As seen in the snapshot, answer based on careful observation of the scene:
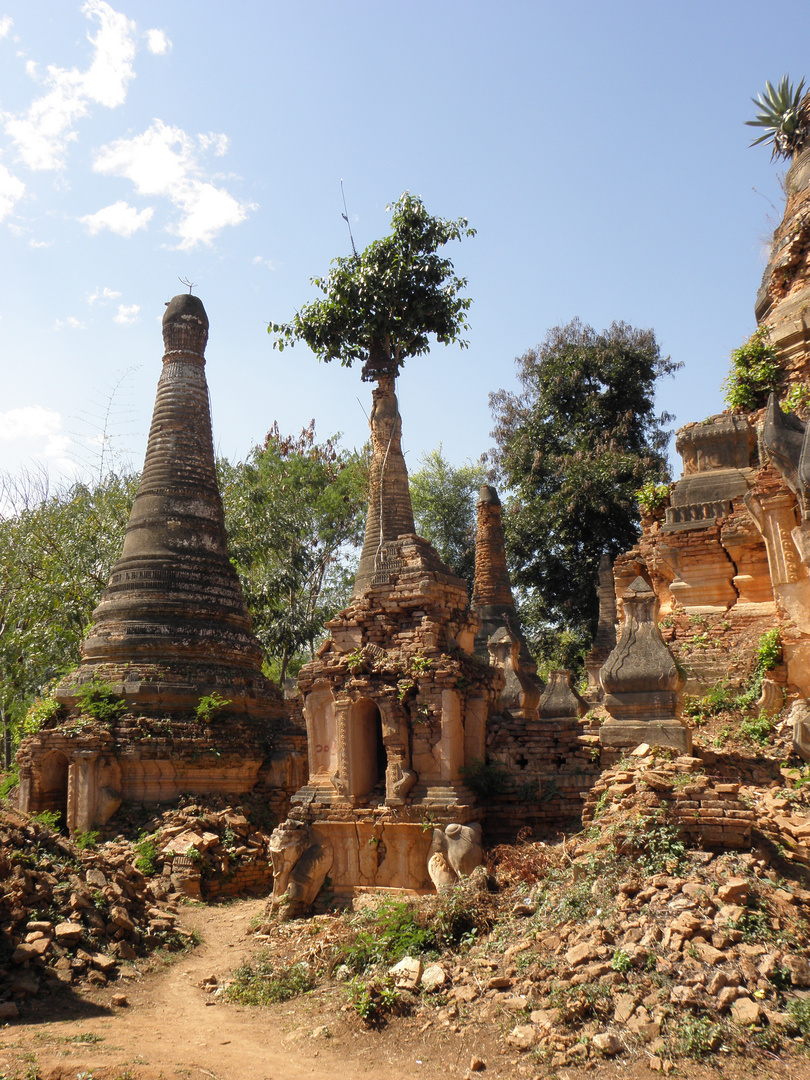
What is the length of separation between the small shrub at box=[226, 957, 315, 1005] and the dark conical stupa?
21.9 ft

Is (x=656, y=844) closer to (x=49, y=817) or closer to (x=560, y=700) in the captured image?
(x=560, y=700)

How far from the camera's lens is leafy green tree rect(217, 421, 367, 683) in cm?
2495

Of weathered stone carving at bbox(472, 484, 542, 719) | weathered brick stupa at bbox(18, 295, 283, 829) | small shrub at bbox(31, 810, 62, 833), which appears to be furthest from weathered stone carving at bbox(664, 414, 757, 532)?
small shrub at bbox(31, 810, 62, 833)

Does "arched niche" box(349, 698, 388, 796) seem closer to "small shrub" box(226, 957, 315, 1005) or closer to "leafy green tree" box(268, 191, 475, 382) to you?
"small shrub" box(226, 957, 315, 1005)

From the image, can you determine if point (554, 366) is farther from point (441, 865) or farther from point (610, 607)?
point (441, 865)

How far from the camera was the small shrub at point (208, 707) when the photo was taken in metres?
13.3

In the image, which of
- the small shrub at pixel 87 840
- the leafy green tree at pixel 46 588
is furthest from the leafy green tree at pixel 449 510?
the small shrub at pixel 87 840

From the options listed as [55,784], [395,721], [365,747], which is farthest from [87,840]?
[395,721]

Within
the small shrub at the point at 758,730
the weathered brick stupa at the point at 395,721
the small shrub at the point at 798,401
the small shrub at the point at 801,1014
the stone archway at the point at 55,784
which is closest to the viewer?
the small shrub at the point at 801,1014

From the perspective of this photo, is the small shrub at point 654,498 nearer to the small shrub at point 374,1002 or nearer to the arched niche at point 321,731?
the arched niche at point 321,731

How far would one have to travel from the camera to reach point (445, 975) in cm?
621

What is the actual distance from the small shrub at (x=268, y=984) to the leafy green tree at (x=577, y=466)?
20057 millimetres

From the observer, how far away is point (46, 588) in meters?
20.5

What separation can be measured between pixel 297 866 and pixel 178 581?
6.91 meters
